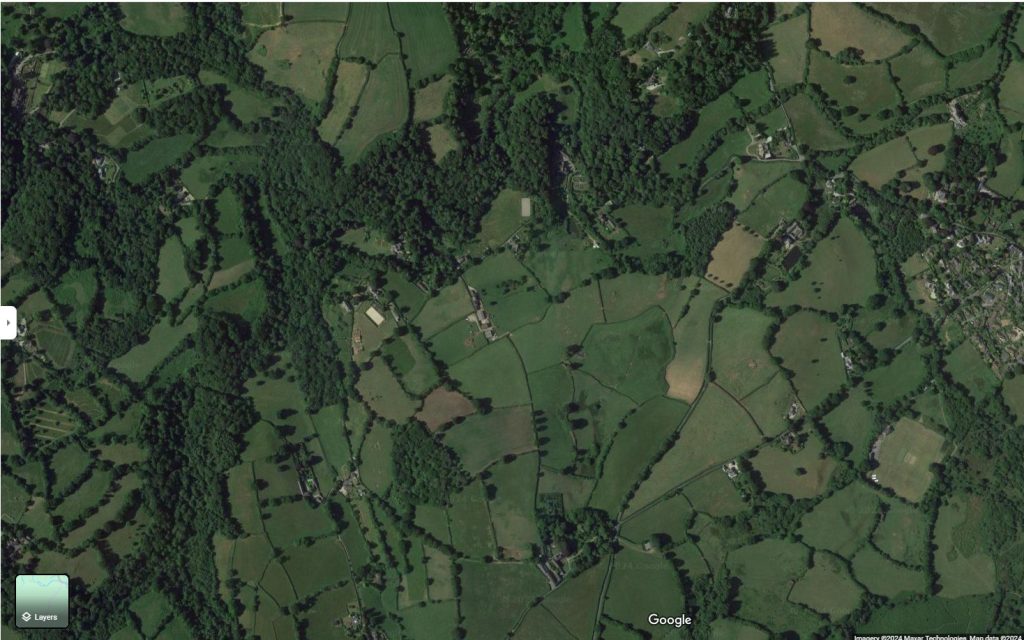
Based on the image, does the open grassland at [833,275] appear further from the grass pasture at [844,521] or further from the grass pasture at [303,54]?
the grass pasture at [303,54]

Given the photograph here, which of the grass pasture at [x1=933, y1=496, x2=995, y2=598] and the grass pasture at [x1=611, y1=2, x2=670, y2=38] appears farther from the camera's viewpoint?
the grass pasture at [x1=611, y1=2, x2=670, y2=38]

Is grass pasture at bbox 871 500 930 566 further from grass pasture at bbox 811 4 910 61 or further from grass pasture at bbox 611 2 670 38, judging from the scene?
grass pasture at bbox 611 2 670 38

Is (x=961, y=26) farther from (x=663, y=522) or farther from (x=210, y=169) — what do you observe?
(x=210, y=169)

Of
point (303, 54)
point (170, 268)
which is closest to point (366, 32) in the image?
point (303, 54)

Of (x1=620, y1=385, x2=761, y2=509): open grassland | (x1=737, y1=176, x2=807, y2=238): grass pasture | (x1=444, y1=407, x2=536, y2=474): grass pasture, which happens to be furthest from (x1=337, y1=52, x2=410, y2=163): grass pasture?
(x1=620, y1=385, x2=761, y2=509): open grassland

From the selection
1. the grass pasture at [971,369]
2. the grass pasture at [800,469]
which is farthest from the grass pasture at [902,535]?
the grass pasture at [971,369]
